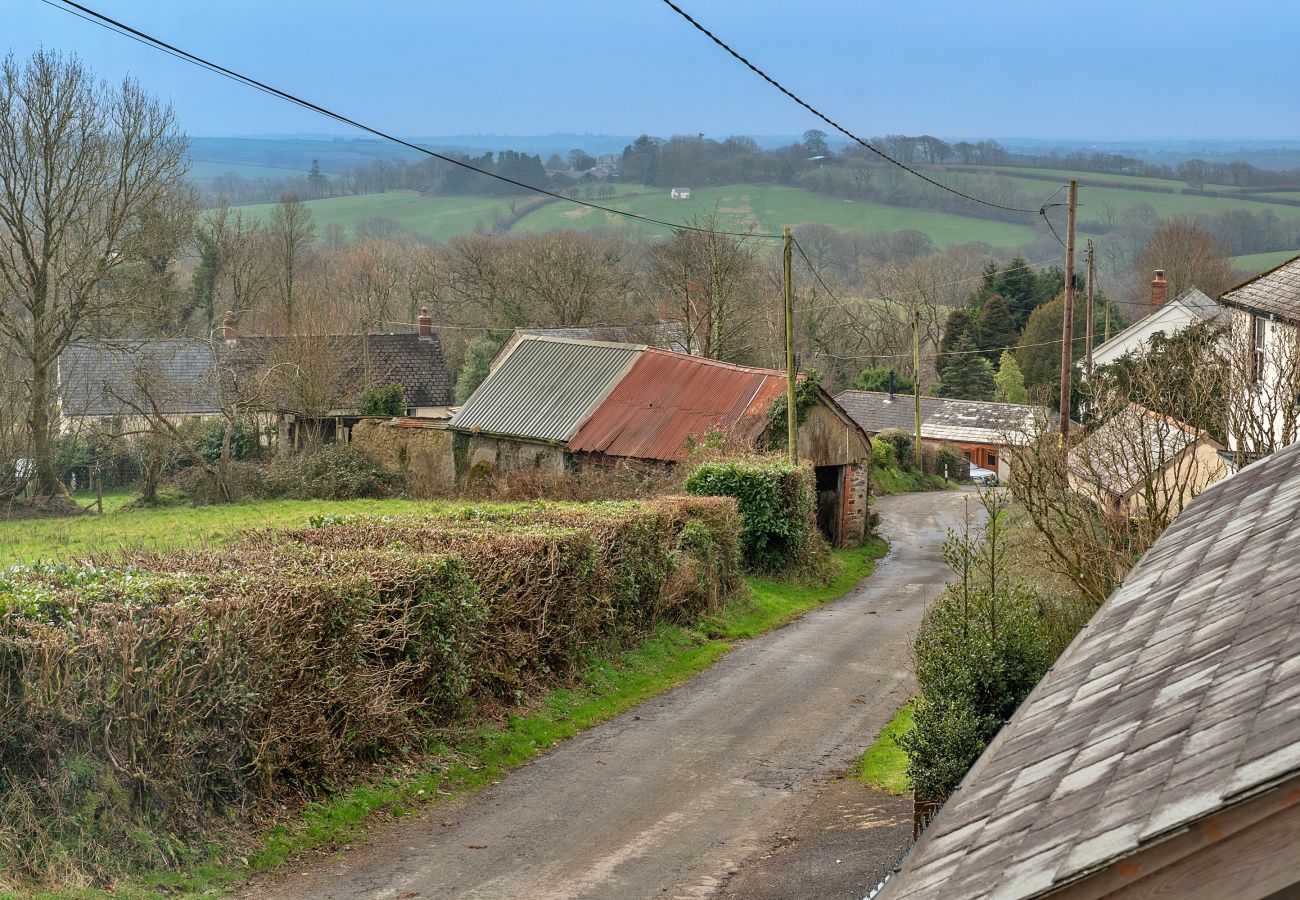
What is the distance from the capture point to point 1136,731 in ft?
11.9

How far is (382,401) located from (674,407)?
762 inches

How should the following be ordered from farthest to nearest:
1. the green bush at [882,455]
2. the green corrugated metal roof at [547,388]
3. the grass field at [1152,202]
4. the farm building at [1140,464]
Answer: the grass field at [1152,202] → the green bush at [882,455] → the green corrugated metal roof at [547,388] → the farm building at [1140,464]

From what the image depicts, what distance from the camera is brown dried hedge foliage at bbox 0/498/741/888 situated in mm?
9312

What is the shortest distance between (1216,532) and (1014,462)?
10.5 meters

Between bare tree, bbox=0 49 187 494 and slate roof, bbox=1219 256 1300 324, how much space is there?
1286 inches

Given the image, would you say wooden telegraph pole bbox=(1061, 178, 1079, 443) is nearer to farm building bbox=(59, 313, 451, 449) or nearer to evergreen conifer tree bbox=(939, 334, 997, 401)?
farm building bbox=(59, 313, 451, 449)

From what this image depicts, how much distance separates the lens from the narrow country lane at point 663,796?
1033cm

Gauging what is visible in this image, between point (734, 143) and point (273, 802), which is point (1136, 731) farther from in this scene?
point (734, 143)

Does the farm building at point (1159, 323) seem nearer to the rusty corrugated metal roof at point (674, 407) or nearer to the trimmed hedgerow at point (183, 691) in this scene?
the rusty corrugated metal roof at point (674, 407)

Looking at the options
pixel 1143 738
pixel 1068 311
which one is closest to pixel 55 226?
pixel 1068 311

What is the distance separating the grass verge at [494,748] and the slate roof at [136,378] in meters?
22.5

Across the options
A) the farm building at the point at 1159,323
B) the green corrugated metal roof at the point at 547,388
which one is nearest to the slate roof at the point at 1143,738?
the green corrugated metal roof at the point at 547,388

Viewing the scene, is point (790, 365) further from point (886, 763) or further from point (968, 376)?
point (968, 376)

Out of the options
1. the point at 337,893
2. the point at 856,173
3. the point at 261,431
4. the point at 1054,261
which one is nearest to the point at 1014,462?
the point at 337,893
